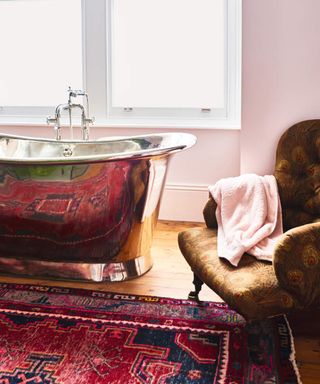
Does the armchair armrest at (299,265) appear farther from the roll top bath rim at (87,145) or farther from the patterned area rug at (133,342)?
the roll top bath rim at (87,145)

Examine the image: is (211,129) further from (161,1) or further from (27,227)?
(27,227)

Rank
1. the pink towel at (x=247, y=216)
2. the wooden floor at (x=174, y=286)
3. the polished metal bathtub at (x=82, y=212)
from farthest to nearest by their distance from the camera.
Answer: the polished metal bathtub at (x=82, y=212) < the pink towel at (x=247, y=216) < the wooden floor at (x=174, y=286)

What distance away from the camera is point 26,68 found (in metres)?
4.20

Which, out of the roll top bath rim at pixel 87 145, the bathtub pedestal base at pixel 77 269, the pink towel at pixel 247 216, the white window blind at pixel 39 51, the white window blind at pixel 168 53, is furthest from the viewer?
the white window blind at pixel 39 51

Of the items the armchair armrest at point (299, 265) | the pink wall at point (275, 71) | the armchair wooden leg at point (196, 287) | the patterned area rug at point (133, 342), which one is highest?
the pink wall at point (275, 71)

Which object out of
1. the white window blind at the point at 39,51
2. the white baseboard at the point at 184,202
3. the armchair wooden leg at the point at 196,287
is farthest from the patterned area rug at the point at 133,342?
the white window blind at the point at 39,51

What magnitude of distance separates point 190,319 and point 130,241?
0.60 metres

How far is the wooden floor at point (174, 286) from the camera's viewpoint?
6.65 feet

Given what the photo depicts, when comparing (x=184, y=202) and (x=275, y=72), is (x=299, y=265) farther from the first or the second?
(x=184, y=202)

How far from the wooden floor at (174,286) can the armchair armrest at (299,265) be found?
269mm

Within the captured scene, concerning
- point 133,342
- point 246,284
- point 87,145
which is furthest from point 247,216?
point 87,145

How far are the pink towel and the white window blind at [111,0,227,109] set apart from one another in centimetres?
155

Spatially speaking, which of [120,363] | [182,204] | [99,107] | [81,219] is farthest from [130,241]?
[99,107]

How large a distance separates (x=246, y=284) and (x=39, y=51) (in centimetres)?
293
